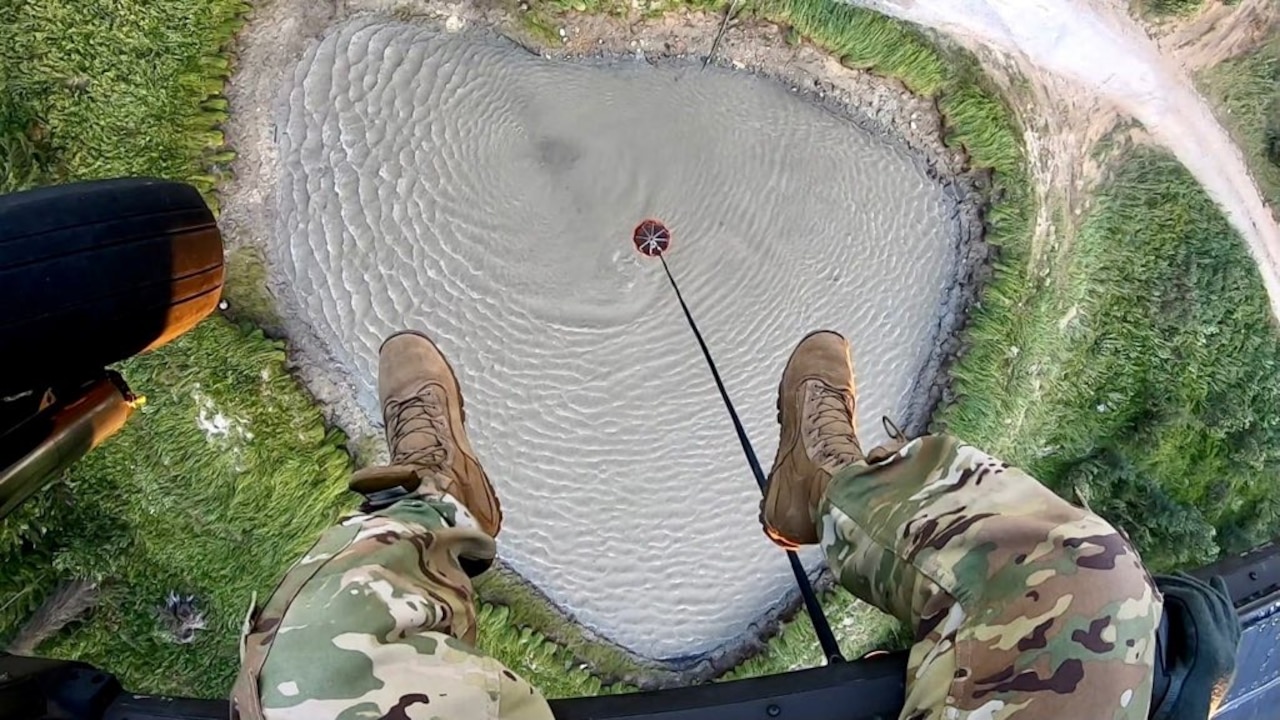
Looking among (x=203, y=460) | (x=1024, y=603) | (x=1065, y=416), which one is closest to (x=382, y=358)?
(x=203, y=460)

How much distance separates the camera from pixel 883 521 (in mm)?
1421

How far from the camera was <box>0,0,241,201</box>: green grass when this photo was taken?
236 cm

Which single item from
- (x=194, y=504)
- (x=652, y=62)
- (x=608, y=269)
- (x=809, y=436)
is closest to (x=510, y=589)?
(x=194, y=504)

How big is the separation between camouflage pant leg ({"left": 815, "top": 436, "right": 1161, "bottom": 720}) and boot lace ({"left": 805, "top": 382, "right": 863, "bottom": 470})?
508 mm

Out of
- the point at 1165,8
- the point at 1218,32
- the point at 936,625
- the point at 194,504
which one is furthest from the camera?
the point at 1218,32

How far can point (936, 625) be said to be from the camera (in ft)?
4.14

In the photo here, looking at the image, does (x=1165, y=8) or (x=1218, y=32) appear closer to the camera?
(x=1165, y=8)

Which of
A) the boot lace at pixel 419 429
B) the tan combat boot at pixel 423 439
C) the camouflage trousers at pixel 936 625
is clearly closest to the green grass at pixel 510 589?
the tan combat boot at pixel 423 439

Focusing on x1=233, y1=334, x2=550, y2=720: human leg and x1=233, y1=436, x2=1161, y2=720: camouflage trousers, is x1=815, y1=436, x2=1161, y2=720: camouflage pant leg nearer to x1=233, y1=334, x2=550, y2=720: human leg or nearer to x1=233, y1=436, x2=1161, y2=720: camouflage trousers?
x1=233, y1=436, x2=1161, y2=720: camouflage trousers

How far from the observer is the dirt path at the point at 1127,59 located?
10.0 ft

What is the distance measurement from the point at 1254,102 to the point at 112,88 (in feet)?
12.8

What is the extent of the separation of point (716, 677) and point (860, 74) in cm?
219

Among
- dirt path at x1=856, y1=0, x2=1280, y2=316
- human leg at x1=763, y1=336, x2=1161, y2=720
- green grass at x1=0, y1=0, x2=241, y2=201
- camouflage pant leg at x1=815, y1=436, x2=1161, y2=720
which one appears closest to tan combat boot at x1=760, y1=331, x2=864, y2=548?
human leg at x1=763, y1=336, x2=1161, y2=720

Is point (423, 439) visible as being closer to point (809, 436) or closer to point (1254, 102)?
point (809, 436)
